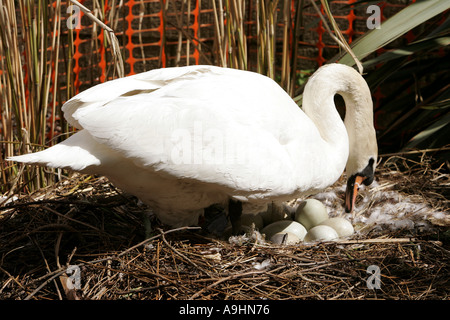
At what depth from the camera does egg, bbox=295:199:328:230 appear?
11.2 ft

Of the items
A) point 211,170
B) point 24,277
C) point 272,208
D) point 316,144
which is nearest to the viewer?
point 211,170

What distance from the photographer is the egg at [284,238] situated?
3.09 m

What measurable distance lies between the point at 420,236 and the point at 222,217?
4.02 feet

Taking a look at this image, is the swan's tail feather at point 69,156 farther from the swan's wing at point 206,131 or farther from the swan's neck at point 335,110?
the swan's neck at point 335,110

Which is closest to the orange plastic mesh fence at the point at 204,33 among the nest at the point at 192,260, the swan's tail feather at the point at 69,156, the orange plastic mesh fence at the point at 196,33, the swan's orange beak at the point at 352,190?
the orange plastic mesh fence at the point at 196,33

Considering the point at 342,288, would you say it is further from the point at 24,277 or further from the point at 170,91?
the point at 24,277

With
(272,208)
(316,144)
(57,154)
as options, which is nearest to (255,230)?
(272,208)

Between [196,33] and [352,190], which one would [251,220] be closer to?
[352,190]

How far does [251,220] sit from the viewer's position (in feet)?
11.2

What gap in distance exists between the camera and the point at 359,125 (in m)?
3.39

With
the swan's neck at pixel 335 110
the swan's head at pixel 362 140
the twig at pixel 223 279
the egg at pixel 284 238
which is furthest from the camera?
the swan's head at pixel 362 140

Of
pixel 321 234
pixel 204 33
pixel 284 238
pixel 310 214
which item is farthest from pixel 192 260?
pixel 204 33

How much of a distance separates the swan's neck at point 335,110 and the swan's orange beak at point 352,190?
183mm

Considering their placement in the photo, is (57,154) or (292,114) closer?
(57,154)
